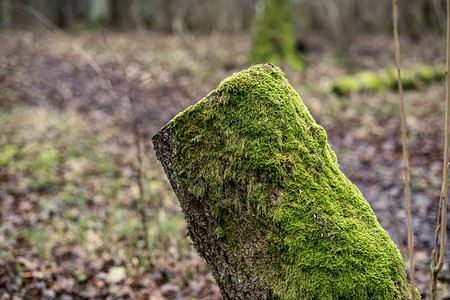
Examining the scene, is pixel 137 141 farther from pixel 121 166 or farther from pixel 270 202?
pixel 121 166

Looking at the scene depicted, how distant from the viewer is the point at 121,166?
6152mm

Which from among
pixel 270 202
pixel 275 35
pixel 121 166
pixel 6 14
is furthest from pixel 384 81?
pixel 6 14

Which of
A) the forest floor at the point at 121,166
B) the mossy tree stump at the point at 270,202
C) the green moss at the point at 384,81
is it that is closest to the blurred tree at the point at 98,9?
the forest floor at the point at 121,166

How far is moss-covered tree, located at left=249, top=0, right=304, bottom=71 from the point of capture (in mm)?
11102

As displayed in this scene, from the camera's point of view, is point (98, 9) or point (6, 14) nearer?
point (6, 14)

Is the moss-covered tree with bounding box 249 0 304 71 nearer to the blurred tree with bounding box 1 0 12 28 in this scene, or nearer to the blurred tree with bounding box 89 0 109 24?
the blurred tree with bounding box 1 0 12 28

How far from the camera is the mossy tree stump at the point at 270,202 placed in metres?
1.57

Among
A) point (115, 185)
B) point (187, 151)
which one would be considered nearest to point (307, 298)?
point (187, 151)

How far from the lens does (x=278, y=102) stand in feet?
5.78


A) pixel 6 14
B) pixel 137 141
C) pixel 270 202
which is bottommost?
pixel 270 202

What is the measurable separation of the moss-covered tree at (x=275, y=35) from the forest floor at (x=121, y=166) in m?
0.66

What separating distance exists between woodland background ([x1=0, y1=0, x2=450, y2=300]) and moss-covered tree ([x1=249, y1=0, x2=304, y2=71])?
0.92 meters

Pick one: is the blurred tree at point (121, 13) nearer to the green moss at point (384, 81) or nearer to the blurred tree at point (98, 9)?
the blurred tree at point (98, 9)

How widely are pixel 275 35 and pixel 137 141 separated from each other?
877 centimetres
